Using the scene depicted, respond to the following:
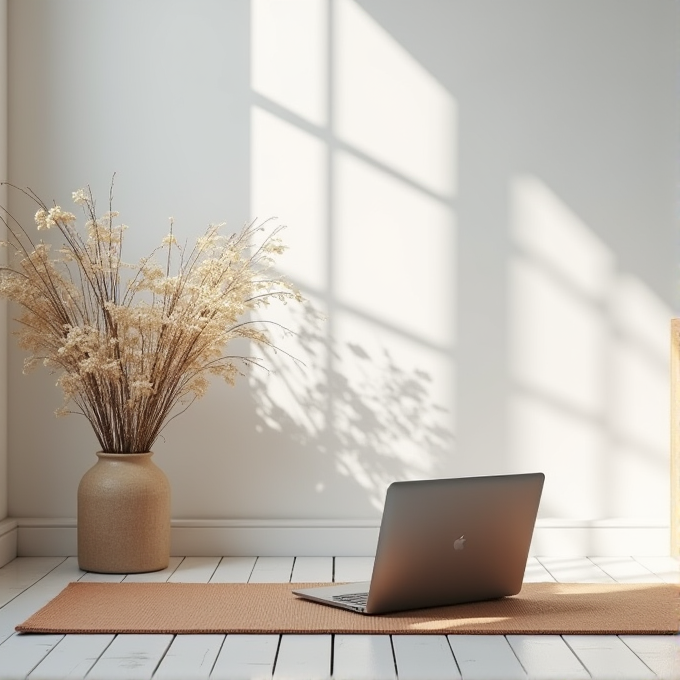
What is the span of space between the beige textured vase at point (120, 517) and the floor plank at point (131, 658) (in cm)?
97

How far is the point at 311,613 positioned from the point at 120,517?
990mm

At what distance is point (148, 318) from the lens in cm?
363

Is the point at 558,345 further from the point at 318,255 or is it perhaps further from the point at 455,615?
the point at 455,615

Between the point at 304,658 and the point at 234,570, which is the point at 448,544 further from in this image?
the point at 234,570

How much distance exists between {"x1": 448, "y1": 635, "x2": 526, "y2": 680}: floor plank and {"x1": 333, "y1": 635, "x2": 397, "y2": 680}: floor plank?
159 millimetres

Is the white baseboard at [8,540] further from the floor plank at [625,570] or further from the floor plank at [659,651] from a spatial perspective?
the floor plank at [659,651]

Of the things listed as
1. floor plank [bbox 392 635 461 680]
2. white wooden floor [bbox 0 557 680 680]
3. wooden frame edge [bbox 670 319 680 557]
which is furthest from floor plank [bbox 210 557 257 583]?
wooden frame edge [bbox 670 319 680 557]

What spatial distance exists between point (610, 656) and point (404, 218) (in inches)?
82.1

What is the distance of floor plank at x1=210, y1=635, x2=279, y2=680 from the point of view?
235 cm

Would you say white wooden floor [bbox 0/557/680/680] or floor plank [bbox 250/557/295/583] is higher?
white wooden floor [bbox 0/557/680/680]

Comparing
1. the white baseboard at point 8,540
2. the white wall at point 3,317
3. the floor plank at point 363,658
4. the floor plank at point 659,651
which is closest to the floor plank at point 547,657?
the floor plank at point 659,651

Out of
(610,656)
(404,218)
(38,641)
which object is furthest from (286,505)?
(610,656)

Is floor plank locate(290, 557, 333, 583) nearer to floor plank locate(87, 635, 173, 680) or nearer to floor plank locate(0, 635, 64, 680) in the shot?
floor plank locate(87, 635, 173, 680)

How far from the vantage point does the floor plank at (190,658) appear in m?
2.36
